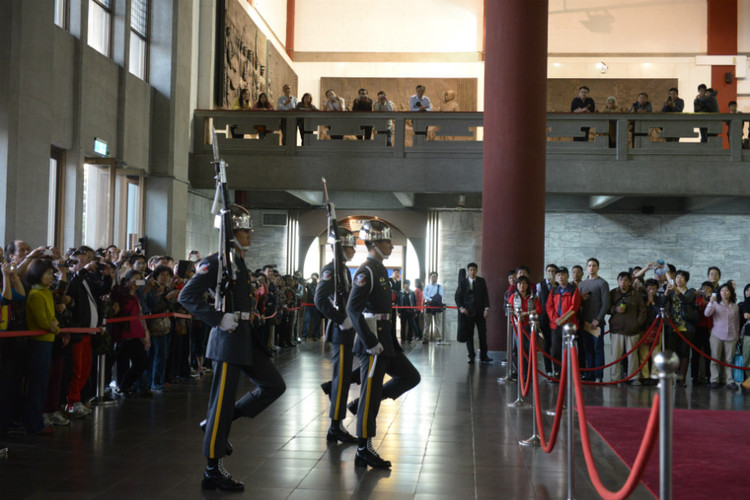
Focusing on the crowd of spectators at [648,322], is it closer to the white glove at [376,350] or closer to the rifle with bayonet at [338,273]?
the rifle with bayonet at [338,273]

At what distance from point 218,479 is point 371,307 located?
6.21 feet

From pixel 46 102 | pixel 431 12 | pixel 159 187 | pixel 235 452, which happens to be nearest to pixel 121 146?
pixel 159 187

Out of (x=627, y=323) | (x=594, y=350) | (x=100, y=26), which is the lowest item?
(x=594, y=350)

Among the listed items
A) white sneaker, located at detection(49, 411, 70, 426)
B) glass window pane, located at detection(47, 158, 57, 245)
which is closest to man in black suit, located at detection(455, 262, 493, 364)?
glass window pane, located at detection(47, 158, 57, 245)

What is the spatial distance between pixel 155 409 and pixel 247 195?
13.7 metres

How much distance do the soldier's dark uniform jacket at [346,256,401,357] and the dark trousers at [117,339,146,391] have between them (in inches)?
150

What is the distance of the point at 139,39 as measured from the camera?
15.9 m

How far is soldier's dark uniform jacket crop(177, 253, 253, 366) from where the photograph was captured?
5836 millimetres

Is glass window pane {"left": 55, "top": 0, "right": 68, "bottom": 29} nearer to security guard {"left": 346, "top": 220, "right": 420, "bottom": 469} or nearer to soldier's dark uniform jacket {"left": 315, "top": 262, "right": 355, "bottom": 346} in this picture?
soldier's dark uniform jacket {"left": 315, "top": 262, "right": 355, "bottom": 346}

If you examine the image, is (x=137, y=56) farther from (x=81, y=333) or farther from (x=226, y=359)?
(x=226, y=359)

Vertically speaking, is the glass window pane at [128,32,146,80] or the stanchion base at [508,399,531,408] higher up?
the glass window pane at [128,32,146,80]

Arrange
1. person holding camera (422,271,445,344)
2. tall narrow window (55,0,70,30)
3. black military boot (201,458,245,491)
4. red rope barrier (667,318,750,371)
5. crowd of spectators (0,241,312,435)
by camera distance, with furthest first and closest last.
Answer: person holding camera (422,271,445,344), tall narrow window (55,0,70,30), red rope barrier (667,318,750,371), crowd of spectators (0,241,312,435), black military boot (201,458,245,491)

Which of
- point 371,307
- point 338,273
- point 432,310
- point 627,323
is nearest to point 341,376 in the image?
point 338,273

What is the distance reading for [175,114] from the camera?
16.4 m
